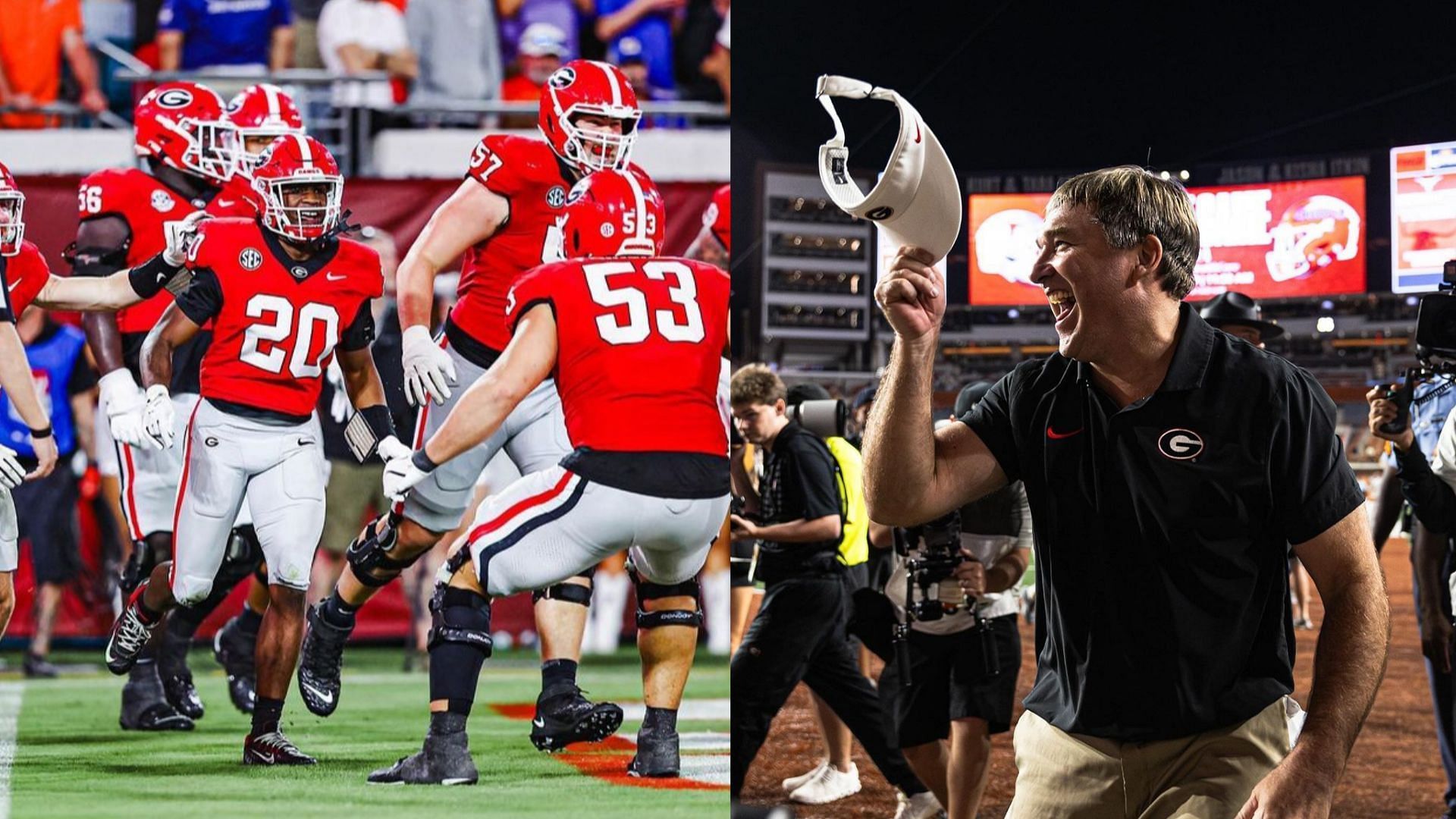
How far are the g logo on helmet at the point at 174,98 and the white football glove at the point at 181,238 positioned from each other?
289 mm

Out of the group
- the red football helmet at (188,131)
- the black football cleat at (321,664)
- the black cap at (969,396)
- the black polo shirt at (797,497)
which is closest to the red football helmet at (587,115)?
the red football helmet at (188,131)

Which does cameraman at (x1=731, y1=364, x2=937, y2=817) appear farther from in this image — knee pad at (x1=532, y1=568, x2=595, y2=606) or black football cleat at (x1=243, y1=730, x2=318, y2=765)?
black football cleat at (x1=243, y1=730, x2=318, y2=765)

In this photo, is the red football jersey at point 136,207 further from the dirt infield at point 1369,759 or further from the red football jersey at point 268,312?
the dirt infield at point 1369,759

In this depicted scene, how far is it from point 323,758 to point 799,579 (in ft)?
4.08

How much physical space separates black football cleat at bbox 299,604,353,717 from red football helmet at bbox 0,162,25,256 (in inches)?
42.4

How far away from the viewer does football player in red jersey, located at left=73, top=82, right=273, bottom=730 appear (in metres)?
3.24

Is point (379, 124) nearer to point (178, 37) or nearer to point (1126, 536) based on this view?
point (178, 37)

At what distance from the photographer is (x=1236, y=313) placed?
3.34m

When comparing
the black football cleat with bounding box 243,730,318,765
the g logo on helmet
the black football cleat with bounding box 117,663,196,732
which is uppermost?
the g logo on helmet

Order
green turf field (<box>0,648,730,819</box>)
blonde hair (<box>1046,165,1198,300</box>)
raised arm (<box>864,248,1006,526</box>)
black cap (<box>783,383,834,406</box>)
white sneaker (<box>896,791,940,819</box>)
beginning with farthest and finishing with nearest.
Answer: black cap (<box>783,383,834,406</box>), white sneaker (<box>896,791,940,819</box>), green turf field (<box>0,648,730,819</box>), blonde hair (<box>1046,165,1198,300</box>), raised arm (<box>864,248,1006,526</box>)

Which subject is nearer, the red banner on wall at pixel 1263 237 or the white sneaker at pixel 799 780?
the red banner on wall at pixel 1263 237

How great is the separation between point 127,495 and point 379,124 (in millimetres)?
1065

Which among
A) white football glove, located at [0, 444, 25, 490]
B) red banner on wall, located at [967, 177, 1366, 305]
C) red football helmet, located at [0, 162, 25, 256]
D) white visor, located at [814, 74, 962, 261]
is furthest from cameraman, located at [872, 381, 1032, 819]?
red football helmet, located at [0, 162, 25, 256]

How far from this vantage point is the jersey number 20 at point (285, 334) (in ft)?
10.4
